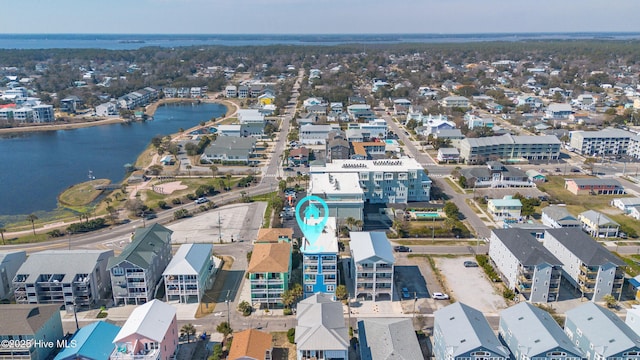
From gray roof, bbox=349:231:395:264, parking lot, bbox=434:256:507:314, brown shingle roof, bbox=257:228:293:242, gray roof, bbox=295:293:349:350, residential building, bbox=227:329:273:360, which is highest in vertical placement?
gray roof, bbox=349:231:395:264

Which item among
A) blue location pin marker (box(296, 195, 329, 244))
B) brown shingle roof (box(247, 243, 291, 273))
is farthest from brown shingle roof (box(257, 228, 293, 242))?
brown shingle roof (box(247, 243, 291, 273))

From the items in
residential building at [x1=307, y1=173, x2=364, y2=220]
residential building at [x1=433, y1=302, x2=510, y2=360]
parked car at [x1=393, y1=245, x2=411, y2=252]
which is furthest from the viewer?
residential building at [x1=307, y1=173, x2=364, y2=220]

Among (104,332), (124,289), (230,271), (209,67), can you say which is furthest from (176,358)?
(209,67)

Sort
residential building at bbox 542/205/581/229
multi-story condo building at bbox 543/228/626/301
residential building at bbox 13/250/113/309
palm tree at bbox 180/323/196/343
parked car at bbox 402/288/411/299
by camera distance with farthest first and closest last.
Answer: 1. residential building at bbox 542/205/581/229
2. parked car at bbox 402/288/411/299
3. multi-story condo building at bbox 543/228/626/301
4. residential building at bbox 13/250/113/309
5. palm tree at bbox 180/323/196/343

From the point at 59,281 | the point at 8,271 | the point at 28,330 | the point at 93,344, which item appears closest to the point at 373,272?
the point at 93,344

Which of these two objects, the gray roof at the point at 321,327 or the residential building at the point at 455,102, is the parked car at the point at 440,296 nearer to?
the gray roof at the point at 321,327

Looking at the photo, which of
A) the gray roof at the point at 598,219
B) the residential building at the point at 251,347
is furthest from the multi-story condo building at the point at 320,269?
the gray roof at the point at 598,219

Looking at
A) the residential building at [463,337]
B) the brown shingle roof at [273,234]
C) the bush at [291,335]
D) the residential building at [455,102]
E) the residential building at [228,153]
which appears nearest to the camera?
the residential building at [463,337]

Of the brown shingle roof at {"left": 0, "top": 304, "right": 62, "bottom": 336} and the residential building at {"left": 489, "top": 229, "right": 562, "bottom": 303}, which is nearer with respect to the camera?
the brown shingle roof at {"left": 0, "top": 304, "right": 62, "bottom": 336}

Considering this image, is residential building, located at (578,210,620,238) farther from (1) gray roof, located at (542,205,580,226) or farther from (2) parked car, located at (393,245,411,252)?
(2) parked car, located at (393,245,411,252)
